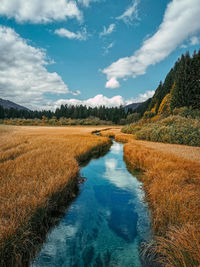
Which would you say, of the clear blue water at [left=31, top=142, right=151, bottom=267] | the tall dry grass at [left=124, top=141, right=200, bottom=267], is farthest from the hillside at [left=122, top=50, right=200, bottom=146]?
the clear blue water at [left=31, top=142, right=151, bottom=267]

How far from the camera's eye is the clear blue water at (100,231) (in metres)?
3.73

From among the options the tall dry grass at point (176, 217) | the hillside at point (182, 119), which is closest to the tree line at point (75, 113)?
the hillside at point (182, 119)

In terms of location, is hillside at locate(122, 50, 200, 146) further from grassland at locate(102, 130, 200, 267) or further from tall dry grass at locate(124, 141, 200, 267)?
grassland at locate(102, 130, 200, 267)

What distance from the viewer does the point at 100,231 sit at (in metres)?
4.82

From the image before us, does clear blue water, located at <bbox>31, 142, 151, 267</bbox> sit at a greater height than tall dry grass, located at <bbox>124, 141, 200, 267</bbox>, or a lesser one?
lesser

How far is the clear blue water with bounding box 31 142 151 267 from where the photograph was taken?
373 centimetres

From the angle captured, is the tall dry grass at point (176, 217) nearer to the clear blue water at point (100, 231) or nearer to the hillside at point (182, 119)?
the clear blue water at point (100, 231)

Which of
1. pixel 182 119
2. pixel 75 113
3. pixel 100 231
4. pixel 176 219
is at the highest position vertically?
pixel 75 113

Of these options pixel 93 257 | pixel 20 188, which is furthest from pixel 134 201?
pixel 20 188

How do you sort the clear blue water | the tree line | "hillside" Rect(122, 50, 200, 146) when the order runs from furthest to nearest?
the tree line, "hillside" Rect(122, 50, 200, 146), the clear blue water

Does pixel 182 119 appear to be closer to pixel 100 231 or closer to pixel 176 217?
pixel 176 217

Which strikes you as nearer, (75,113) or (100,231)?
(100,231)

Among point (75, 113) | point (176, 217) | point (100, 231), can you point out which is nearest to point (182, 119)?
point (176, 217)

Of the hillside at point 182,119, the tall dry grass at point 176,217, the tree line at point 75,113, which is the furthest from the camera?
the tree line at point 75,113
